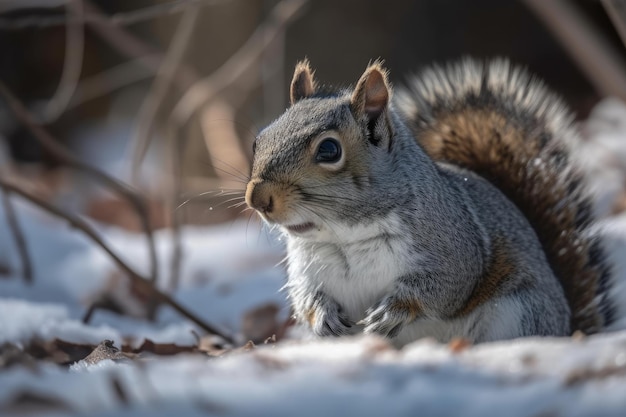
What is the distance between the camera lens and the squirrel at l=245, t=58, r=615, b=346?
1812 millimetres

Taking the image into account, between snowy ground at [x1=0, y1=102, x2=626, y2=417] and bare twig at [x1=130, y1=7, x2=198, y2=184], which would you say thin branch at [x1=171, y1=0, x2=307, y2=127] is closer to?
bare twig at [x1=130, y1=7, x2=198, y2=184]

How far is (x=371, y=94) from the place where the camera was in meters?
1.90

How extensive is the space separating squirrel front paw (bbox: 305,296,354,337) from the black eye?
307 millimetres

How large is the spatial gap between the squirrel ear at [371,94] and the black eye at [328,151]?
104 mm

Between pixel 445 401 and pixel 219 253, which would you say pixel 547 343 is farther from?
pixel 219 253

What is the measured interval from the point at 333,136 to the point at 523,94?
2.80ft

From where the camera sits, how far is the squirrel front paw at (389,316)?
1.84 metres

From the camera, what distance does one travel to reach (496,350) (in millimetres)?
1264

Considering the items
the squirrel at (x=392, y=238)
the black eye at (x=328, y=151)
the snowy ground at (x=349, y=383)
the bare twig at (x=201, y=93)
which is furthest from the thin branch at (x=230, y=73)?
the snowy ground at (x=349, y=383)

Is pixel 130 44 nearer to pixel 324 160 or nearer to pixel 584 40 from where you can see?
pixel 584 40

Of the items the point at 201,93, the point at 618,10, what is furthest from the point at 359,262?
the point at 201,93

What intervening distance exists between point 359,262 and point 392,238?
82 millimetres

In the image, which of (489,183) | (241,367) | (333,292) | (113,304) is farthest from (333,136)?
(113,304)

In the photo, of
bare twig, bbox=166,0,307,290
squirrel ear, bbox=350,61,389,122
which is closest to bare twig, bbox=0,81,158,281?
bare twig, bbox=166,0,307,290
